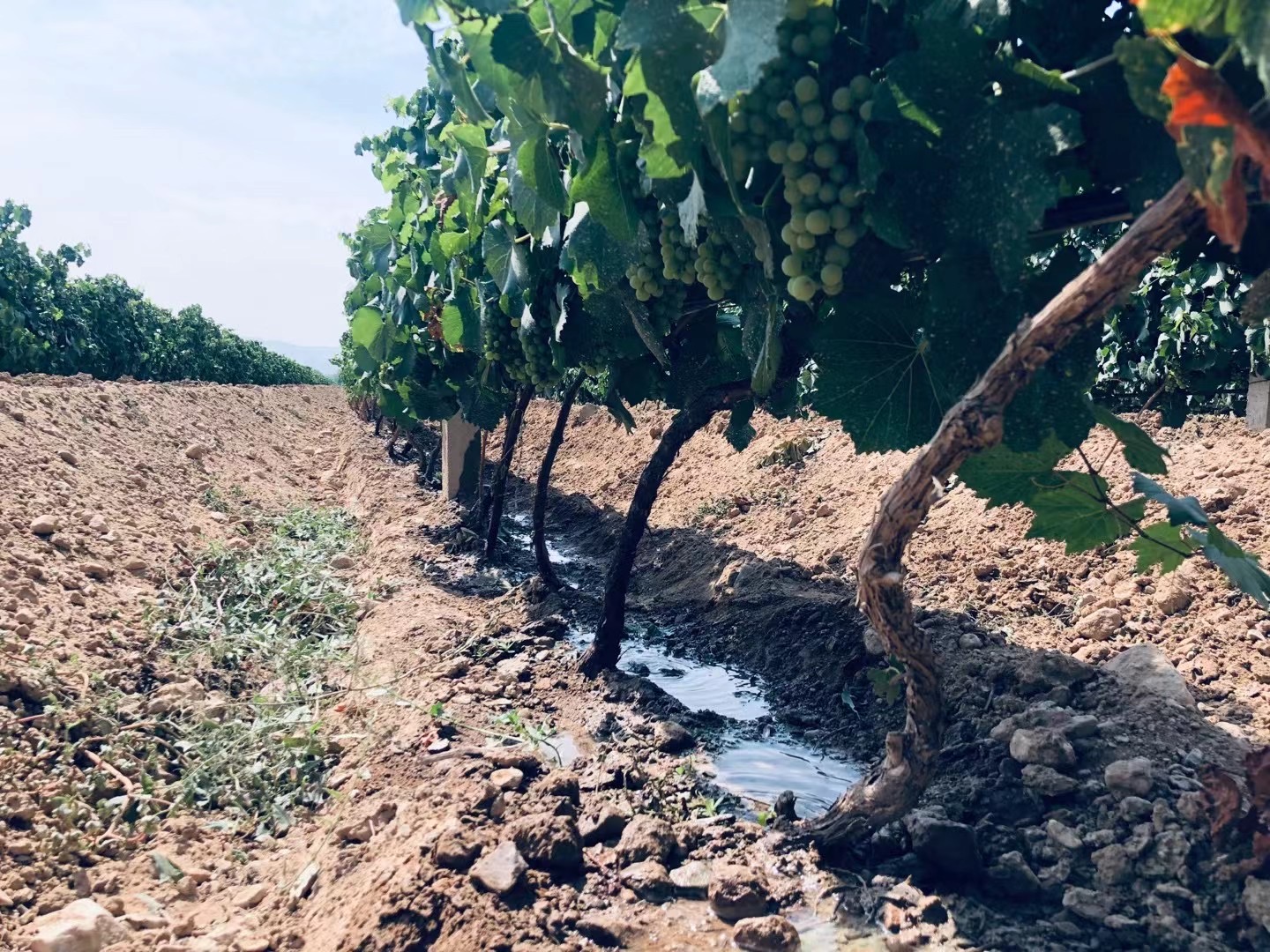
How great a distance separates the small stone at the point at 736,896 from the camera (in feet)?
7.65

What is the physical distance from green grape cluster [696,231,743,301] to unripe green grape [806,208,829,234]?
0.60 metres

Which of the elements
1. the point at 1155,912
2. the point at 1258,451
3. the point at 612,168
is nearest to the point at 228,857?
the point at 612,168

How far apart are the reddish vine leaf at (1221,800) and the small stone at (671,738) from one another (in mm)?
1873

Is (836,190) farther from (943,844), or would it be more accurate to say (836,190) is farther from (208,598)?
(208,598)

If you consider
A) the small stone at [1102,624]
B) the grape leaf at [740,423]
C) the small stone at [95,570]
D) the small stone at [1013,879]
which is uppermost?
the grape leaf at [740,423]

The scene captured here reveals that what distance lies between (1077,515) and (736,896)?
1.32 m

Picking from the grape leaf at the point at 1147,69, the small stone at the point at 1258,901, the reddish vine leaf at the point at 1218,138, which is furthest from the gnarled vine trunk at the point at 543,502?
the reddish vine leaf at the point at 1218,138

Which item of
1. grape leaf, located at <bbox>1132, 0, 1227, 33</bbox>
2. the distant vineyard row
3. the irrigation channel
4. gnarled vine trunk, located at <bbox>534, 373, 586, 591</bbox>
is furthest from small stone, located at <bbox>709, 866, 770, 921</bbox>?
the distant vineyard row

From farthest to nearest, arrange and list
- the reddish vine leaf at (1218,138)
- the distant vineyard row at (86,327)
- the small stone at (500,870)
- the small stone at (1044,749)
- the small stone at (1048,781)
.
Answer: the distant vineyard row at (86,327) → the small stone at (1044,749) → the small stone at (1048,781) → the small stone at (500,870) → the reddish vine leaf at (1218,138)

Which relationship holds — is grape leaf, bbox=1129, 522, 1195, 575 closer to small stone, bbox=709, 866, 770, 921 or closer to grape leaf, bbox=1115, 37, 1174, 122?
grape leaf, bbox=1115, 37, 1174, 122

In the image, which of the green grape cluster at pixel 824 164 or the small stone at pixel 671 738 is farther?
the small stone at pixel 671 738

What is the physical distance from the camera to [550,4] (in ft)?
7.63

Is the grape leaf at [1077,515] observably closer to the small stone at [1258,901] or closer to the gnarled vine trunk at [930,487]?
the gnarled vine trunk at [930,487]

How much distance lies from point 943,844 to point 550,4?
2.46 m
